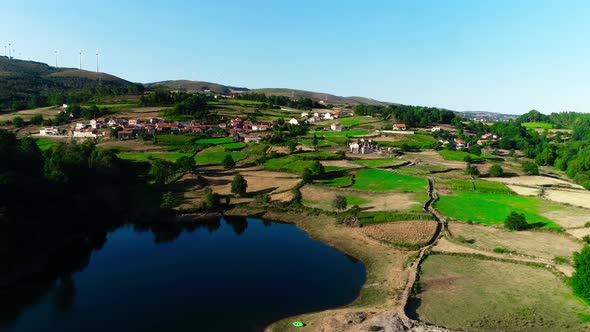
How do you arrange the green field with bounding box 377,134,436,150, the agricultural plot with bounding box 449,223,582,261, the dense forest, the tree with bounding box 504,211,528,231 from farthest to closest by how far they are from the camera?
the green field with bounding box 377,134,436,150 < the tree with bounding box 504,211,528,231 < the agricultural plot with bounding box 449,223,582,261 < the dense forest

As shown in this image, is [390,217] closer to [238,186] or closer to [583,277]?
[583,277]

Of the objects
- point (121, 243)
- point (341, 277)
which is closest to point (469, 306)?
point (341, 277)

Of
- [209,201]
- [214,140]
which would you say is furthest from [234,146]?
[209,201]

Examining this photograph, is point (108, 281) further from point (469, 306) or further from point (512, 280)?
point (512, 280)

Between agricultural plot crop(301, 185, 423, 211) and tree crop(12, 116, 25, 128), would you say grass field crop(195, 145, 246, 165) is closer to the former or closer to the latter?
agricultural plot crop(301, 185, 423, 211)

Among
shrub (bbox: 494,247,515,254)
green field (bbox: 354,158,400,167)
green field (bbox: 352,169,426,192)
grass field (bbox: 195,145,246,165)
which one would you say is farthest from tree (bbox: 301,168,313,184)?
shrub (bbox: 494,247,515,254)

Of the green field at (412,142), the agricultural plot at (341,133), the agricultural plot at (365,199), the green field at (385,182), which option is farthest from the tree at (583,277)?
the agricultural plot at (341,133)
